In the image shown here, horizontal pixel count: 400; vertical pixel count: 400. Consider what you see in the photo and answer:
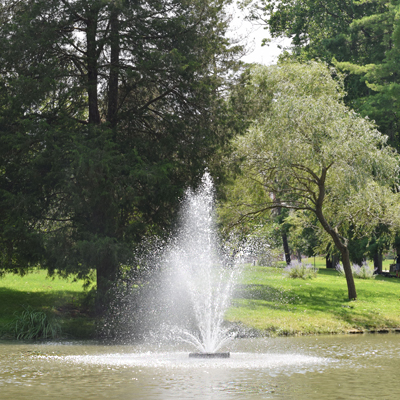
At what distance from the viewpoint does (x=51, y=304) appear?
17953 millimetres

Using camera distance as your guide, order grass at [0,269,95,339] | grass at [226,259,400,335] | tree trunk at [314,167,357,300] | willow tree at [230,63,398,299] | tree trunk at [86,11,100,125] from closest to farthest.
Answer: grass at [0,269,95,339]
tree trunk at [86,11,100,125]
grass at [226,259,400,335]
willow tree at [230,63,398,299]
tree trunk at [314,167,357,300]

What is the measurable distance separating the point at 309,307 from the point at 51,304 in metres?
9.07

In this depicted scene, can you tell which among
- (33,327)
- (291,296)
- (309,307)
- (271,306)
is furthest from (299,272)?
(33,327)

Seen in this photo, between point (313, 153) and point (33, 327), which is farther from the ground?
point (313, 153)

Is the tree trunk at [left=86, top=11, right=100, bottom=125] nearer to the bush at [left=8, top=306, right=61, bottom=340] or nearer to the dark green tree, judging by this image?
the dark green tree

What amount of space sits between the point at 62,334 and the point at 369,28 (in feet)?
94.2

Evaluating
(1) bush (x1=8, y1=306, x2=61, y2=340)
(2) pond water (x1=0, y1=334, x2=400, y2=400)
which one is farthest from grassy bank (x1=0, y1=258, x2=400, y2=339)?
(2) pond water (x1=0, y1=334, x2=400, y2=400)

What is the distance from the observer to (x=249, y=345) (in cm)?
1411

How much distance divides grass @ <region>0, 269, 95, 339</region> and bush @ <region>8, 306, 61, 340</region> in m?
0.16

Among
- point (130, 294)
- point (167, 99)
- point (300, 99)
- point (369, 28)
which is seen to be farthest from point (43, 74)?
point (369, 28)

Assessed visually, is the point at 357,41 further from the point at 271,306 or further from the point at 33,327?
the point at 33,327

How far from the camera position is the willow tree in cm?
2011

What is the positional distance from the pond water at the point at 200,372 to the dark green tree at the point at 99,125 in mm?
3277

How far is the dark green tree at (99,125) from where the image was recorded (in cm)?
1523
